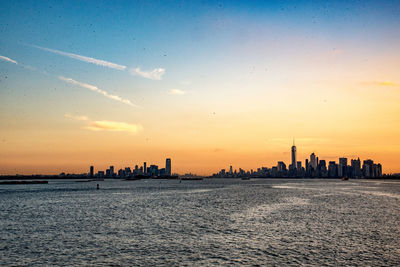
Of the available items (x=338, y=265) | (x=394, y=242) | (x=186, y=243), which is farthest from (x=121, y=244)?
(x=394, y=242)

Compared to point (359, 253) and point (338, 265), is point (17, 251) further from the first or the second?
point (359, 253)

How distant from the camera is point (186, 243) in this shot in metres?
33.8

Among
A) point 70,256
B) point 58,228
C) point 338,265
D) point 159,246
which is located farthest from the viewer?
point 58,228

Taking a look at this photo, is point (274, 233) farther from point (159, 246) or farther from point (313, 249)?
point (159, 246)

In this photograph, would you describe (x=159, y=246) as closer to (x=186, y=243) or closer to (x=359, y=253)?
(x=186, y=243)

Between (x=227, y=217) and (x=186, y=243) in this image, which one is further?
(x=227, y=217)

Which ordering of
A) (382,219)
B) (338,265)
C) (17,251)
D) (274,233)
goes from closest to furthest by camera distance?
1. (338,265)
2. (17,251)
3. (274,233)
4. (382,219)

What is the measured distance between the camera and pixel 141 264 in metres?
25.8

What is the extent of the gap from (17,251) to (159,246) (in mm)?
13371

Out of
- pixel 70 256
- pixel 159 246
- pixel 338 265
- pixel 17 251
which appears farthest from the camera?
pixel 159 246

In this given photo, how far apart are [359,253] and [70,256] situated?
86.4 feet

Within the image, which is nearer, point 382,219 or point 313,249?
point 313,249

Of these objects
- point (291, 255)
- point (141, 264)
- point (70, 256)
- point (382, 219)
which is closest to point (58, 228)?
point (70, 256)

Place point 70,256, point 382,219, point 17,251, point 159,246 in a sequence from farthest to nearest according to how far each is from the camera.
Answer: point 382,219
point 159,246
point 17,251
point 70,256
